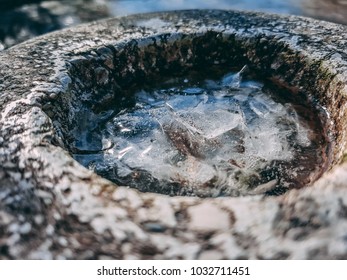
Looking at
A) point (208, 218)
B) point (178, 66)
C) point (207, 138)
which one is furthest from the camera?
point (178, 66)

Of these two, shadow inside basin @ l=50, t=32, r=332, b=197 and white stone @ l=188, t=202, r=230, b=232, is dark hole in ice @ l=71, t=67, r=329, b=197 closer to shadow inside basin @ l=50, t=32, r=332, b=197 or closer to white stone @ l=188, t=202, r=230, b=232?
shadow inside basin @ l=50, t=32, r=332, b=197

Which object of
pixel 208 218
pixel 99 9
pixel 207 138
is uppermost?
pixel 208 218

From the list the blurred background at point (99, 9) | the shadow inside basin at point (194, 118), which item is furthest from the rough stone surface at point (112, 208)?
the blurred background at point (99, 9)

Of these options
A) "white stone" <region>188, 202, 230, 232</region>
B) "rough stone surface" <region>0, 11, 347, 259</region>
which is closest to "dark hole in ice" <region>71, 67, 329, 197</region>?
"rough stone surface" <region>0, 11, 347, 259</region>

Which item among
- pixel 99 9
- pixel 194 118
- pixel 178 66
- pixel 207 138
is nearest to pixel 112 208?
pixel 207 138

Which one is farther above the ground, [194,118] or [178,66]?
[178,66]

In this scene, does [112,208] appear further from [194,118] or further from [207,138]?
[194,118]

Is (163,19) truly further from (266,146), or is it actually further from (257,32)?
(266,146)

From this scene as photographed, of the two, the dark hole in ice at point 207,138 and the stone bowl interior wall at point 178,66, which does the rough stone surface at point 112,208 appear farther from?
the dark hole in ice at point 207,138
